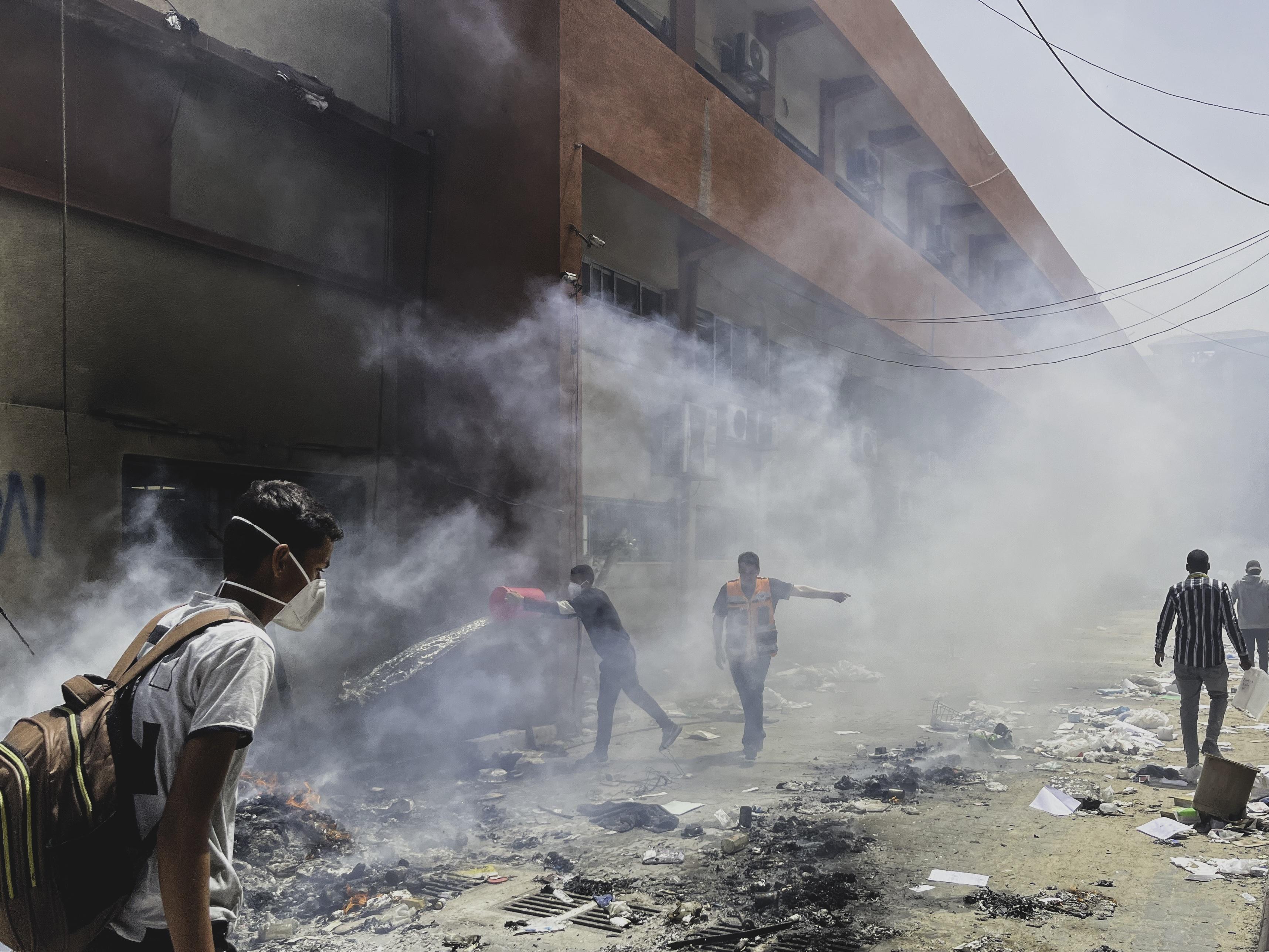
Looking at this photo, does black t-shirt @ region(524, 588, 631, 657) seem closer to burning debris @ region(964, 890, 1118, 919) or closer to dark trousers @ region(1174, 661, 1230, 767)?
burning debris @ region(964, 890, 1118, 919)

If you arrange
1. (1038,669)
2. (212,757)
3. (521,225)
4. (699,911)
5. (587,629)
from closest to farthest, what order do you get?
(212,757)
(699,911)
(587,629)
(521,225)
(1038,669)

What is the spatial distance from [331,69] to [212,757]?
865 cm

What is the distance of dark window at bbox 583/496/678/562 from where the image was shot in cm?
1009

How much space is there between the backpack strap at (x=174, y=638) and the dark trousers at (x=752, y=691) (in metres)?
6.25

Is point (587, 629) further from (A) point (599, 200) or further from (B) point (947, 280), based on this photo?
(B) point (947, 280)

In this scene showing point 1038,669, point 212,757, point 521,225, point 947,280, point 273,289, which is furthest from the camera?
point 947,280

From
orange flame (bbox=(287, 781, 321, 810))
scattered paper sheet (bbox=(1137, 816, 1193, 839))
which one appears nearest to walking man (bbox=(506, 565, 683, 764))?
orange flame (bbox=(287, 781, 321, 810))

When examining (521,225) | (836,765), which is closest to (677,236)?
(521,225)

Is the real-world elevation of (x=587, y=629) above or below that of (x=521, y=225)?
below

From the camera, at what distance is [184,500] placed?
7.30m

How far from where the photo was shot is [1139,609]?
78.6 ft

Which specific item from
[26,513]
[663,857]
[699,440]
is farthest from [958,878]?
[699,440]

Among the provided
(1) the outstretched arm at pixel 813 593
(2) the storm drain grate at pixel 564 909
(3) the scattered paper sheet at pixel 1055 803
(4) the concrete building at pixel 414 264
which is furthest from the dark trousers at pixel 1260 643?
(2) the storm drain grate at pixel 564 909

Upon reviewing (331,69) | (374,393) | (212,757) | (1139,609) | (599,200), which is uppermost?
(331,69)
